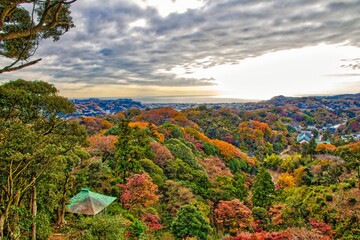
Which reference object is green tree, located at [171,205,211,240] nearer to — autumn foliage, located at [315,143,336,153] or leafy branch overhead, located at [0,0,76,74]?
leafy branch overhead, located at [0,0,76,74]

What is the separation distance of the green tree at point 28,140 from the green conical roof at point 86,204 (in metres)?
3.61

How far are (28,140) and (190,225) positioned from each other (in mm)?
10290

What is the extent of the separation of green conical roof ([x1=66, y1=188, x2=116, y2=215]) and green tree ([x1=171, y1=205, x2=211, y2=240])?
14.3 ft

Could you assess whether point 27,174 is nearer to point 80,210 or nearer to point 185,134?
point 80,210

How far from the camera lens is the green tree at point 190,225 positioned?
1471cm

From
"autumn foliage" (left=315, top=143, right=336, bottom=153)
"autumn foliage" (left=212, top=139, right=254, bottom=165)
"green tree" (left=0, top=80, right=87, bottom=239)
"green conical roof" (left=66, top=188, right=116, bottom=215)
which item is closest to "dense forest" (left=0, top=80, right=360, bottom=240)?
"green tree" (left=0, top=80, right=87, bottom=239)

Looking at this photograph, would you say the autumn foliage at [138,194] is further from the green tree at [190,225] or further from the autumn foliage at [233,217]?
the autumn foliage at [233,217]

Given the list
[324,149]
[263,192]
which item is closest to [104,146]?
[263,192]

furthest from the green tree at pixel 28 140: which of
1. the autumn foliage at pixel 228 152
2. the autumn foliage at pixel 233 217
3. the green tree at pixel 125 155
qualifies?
the autumn foliage at pixel 228 152

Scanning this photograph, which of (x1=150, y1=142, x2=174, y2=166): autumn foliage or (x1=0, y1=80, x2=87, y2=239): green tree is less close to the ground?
(x1=0, y1=80, x2=87, y2=239): green tree

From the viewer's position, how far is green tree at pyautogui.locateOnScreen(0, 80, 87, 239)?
24.1 feet

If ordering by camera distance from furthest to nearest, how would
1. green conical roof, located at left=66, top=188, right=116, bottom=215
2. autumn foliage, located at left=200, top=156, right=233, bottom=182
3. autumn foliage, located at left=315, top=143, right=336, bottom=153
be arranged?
1. autumn foliage, located at left=315, top=143, right=336, bottom=153
2. autumn foliage, located at left=200, top=156, right=233, bottom=182
3. green conical roof, located at left=66, top=188, right=116, bottom=215

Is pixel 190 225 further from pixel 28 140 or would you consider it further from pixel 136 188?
pixel 28 140

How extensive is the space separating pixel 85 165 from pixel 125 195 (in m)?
3.18
